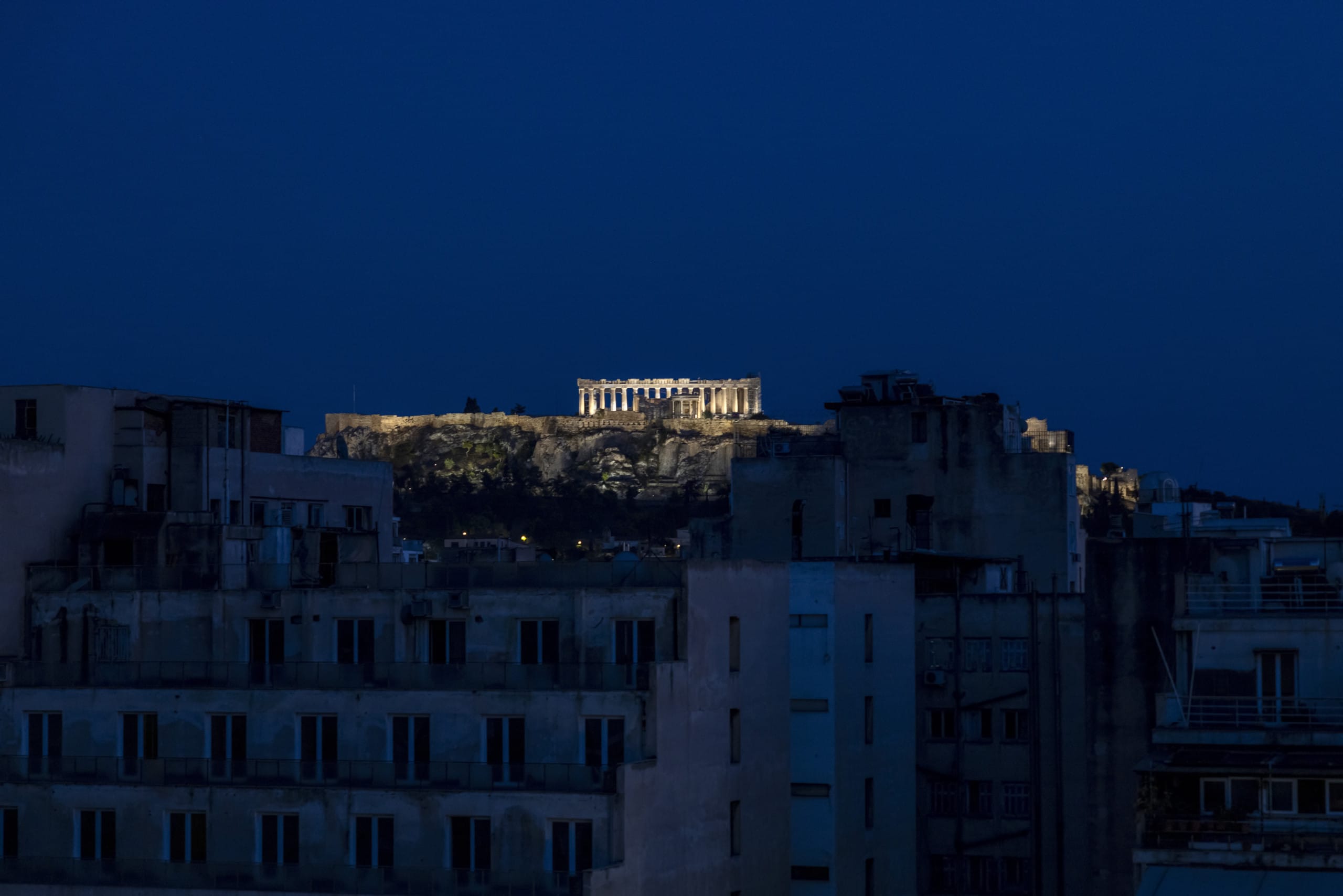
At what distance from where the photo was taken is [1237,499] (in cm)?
13062

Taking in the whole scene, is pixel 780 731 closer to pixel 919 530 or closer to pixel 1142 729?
pixel 1142 729

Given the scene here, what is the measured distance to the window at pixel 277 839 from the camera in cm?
4147

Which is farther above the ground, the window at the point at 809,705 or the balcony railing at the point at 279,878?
the window at the point at 809,705

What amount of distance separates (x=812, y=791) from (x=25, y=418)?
19.5 m

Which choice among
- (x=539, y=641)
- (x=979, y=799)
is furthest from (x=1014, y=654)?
(x=539, y=641)

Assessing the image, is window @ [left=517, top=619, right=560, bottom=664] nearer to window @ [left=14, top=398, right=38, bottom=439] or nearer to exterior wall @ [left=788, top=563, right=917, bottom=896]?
exterior wall @ [left=788, top=563, right=917, bottom=896]

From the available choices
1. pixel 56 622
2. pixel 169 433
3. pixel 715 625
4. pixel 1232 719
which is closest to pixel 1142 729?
pixel 1232 719

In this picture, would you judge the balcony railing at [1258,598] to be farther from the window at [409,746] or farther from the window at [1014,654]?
the window at [409,746]

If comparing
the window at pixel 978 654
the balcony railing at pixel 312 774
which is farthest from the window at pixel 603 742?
the window at pixel 978 654

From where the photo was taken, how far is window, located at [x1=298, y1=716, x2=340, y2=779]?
42250 mm

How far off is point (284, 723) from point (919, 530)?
2773 cm

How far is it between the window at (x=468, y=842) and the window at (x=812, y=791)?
8.43 meters

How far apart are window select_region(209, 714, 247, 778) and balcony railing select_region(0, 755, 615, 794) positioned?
0.02 m

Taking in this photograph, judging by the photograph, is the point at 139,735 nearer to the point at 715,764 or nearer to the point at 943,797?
the point at 715,764
